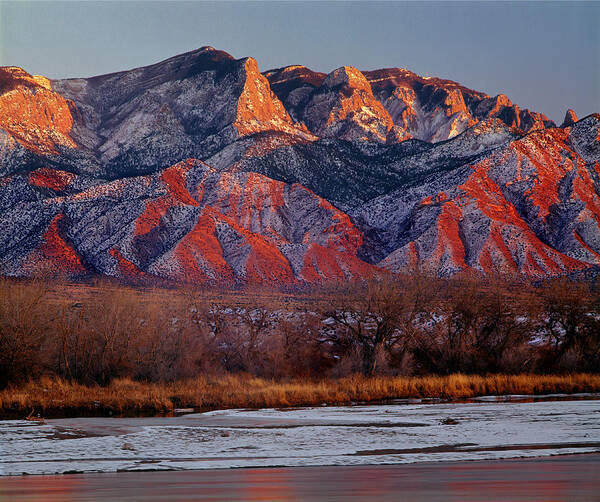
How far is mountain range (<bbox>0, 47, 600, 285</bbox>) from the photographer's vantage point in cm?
12150

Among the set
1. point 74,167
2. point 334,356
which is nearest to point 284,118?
point 74,167

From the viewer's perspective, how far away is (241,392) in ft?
109

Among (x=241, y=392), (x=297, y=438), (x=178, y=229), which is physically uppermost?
(x=178, y=229)

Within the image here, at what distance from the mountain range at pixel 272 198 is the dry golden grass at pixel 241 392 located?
6562 cm

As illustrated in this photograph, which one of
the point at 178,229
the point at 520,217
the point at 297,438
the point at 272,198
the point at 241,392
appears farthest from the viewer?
the point at 272,198

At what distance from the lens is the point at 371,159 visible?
167875 millimetres

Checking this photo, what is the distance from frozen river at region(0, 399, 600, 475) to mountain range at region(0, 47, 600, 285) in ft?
250

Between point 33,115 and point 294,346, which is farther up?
point 33,115

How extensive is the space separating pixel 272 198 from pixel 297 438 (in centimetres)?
12592

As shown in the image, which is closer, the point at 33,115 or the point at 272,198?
the point at 272,198

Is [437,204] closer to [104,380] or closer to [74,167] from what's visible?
[74,167]

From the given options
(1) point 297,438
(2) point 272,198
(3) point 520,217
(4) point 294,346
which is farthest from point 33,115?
(1) point 297,438

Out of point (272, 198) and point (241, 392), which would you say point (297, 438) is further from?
point (272, 198)

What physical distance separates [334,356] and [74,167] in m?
115
